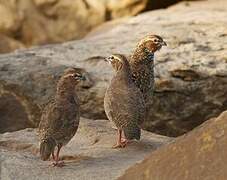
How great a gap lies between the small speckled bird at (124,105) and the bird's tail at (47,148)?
34.0 inches

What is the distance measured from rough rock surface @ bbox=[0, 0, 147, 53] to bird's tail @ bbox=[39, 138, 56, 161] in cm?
922

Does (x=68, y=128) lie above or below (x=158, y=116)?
above

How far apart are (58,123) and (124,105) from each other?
89 centimetres

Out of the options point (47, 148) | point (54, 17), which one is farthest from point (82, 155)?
point (54, 17)

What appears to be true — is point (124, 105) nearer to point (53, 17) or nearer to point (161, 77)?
point (161, 77)

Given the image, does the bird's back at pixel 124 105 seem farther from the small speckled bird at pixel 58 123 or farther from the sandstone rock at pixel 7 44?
the sandstone rock at pixel 7 44

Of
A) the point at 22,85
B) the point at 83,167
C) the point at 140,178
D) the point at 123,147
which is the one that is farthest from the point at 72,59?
the point at 140,178

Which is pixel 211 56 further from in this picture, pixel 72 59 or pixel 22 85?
pixel 22 85

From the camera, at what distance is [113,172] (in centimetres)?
668

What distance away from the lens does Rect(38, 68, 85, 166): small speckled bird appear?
7246 millimetres

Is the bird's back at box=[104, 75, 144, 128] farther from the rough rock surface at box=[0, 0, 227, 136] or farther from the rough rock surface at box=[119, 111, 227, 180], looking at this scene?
the rough rock surface at box=[119, 111, 227, 180]

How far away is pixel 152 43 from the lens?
29.3ft

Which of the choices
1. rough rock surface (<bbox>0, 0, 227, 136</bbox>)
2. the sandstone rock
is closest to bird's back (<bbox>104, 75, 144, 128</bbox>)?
rough rock surface (<bbox>0, 0, 227, 136</bbox>)

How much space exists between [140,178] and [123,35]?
688 cm
